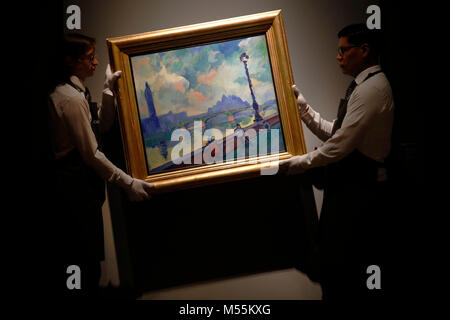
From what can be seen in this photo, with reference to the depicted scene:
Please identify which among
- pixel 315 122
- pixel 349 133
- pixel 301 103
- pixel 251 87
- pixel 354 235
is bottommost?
pixel 354 235

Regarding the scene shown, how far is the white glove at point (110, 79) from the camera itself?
180 centimetres

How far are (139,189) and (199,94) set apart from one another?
61cm

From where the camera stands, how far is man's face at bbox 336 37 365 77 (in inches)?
70.8

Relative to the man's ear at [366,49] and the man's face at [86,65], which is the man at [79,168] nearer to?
the man's face at [86,65]

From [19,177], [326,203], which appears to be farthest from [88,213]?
[326,203]

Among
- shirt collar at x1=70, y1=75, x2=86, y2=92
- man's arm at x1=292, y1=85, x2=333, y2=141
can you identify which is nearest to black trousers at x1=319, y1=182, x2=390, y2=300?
man's arm at x1=292, y1=85, x2=333, y2=141

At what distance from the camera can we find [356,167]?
1773 millimetres

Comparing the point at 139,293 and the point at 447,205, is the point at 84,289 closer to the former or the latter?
the point at 139,293

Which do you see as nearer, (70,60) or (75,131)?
(75,131)

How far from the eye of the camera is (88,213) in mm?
1808

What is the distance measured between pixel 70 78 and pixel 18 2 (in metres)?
0.46

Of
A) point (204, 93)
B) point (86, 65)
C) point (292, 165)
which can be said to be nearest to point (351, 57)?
point (292, 165)

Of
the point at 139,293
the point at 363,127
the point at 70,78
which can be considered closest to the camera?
the point at 363,127

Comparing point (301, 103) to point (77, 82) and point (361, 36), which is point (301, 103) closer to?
point (361, 36)
